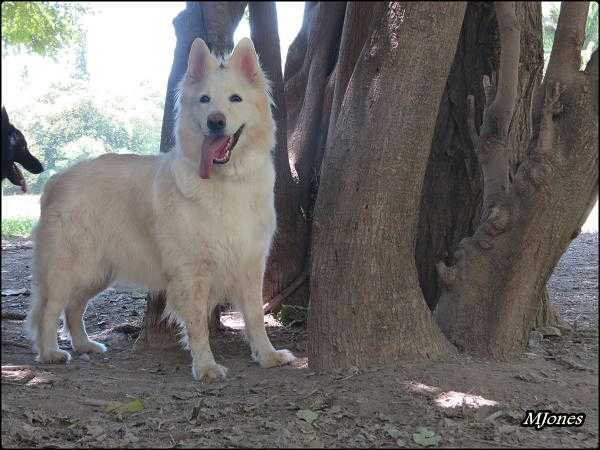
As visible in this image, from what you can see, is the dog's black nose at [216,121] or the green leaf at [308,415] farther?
the dog's black nose at [216,121]

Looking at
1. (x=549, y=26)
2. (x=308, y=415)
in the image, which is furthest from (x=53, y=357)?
(x=549, y=26)

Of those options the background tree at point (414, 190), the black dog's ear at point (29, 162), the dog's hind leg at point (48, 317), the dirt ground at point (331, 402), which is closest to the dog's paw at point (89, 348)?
the dog's hind leg at point (48, 317)

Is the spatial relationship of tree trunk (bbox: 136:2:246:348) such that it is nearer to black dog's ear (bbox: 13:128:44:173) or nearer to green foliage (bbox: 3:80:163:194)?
green foliage (bbox: 3:80:163:194)

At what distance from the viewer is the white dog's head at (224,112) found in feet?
14.6

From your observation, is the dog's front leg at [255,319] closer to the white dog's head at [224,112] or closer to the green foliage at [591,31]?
the white dog's head at [224,112]

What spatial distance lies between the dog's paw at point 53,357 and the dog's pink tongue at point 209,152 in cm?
163

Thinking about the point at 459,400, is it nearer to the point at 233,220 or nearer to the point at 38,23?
the point at 233,220

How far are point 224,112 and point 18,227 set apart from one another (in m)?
1.48

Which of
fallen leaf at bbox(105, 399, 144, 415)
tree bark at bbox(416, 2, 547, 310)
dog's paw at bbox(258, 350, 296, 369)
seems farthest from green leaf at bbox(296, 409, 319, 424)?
tree bark at bbox(416, 2, 547, 310)

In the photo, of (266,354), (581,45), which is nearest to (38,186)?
(266,354)

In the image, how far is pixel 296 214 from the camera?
5.91m

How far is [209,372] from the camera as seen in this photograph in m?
4.48

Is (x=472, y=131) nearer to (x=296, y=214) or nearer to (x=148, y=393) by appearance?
(x=296, y=214)

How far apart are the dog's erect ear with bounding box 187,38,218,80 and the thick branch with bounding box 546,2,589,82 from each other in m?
2.12
